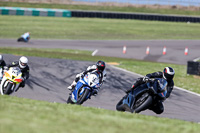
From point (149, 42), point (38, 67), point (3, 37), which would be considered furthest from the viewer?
point (149, 42)

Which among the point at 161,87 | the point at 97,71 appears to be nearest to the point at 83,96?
the point at 97,71

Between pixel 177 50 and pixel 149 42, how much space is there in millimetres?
5273

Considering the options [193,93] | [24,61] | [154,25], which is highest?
[24,61]

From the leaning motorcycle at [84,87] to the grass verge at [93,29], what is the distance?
2566 cm

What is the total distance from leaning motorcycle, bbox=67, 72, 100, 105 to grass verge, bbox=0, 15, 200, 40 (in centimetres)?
2566

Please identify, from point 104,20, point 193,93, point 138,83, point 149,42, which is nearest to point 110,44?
point 149,42

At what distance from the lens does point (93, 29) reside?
140 ft

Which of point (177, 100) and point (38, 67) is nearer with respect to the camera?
point (177, 100)

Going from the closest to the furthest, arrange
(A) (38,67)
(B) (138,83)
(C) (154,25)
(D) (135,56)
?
(B) (138,83), (A) (38,67), (D) (135,56), (C) (154,25)

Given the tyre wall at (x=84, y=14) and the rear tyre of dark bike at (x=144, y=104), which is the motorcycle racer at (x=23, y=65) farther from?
the tyre wall at (x=84, y=14)

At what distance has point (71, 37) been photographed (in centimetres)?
3759

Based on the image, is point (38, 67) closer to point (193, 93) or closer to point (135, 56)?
point (193, 93)

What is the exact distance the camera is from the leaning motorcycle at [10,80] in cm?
1100

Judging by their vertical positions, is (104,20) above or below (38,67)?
below
